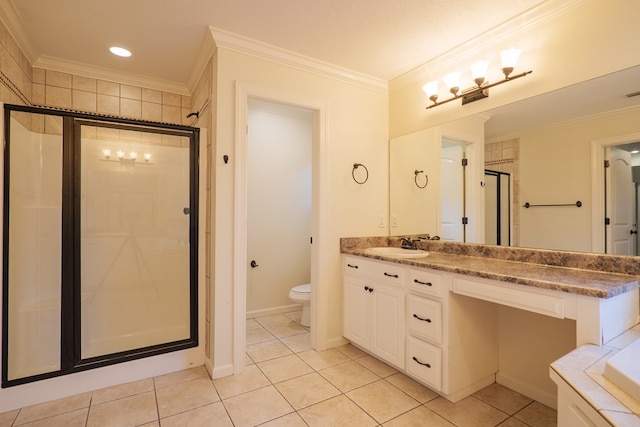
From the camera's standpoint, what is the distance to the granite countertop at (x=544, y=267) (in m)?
1.31

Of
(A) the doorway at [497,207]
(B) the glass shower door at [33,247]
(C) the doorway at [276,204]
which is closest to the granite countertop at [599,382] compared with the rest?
(A) the doorway at [497,207]

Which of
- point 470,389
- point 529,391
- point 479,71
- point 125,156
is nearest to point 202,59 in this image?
point 125,156

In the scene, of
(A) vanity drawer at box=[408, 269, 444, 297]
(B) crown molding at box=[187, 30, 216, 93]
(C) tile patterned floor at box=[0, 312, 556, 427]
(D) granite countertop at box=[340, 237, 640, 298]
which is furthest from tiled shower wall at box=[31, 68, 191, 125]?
(A) vanity drawer at box=[408, 269, 444, 297]

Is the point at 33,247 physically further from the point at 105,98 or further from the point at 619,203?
the point at 619,203

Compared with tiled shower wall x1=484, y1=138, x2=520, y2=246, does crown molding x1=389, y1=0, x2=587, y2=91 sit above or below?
above

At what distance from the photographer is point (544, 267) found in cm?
176

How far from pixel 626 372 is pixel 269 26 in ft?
7.86

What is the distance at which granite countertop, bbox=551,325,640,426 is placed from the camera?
737 mm

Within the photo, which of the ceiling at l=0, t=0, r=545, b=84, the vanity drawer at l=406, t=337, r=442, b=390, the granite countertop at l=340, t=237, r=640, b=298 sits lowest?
the vanity drawer at l=406, t=337, r=442, b=390

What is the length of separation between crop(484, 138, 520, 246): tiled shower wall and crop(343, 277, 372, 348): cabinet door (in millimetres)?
1097

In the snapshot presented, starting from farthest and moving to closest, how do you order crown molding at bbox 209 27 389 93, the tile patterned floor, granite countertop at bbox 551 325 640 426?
crown molding at bbox 209 27 389 93 < the tile patterned floor < granite countertop at bbox 551 325 640 426

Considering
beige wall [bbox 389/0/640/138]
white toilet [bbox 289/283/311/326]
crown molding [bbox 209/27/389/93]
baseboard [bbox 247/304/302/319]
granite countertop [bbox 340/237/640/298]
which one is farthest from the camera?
baseboard [bbox 247/304/302/319]

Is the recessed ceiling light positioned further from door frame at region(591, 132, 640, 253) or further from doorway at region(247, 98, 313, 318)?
door frame at region(591, 132, 640, 253)

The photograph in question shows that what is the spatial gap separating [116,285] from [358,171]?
2141 millimetres
